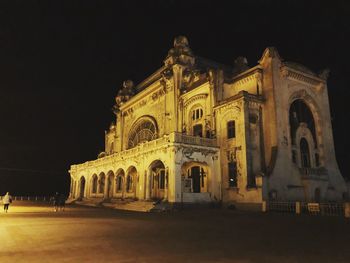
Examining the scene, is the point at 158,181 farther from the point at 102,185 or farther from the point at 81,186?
the point at 81,186

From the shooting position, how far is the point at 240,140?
30.5m

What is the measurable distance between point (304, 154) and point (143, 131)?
24.9 meters

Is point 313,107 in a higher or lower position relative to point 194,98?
lower

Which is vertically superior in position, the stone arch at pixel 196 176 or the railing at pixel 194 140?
the railing at pixel 194 140

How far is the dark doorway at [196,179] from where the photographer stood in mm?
33369

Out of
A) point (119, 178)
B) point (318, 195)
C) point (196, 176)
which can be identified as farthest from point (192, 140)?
point (119, 178)

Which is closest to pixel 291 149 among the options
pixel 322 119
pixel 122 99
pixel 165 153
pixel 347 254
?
pixel 322 119

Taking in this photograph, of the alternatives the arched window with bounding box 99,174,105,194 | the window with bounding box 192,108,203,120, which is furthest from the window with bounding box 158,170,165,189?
the arched window with bounding box 99,174,105,194

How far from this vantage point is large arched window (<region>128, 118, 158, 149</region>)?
4592 cm

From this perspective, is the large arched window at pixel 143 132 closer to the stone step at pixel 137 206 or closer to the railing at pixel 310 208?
the stone step at pixel 137 206

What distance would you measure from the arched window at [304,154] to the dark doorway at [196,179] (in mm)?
11919

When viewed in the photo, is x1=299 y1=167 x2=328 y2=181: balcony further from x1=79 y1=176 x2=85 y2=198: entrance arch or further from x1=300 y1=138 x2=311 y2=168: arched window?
x1=79 y1=176 x2=85 y2=198: entrance arch

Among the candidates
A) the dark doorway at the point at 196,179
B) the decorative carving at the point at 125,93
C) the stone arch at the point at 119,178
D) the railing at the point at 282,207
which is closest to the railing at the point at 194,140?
the dark doorway at the point at 196,179

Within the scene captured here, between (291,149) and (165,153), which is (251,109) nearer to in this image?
(291,149)
